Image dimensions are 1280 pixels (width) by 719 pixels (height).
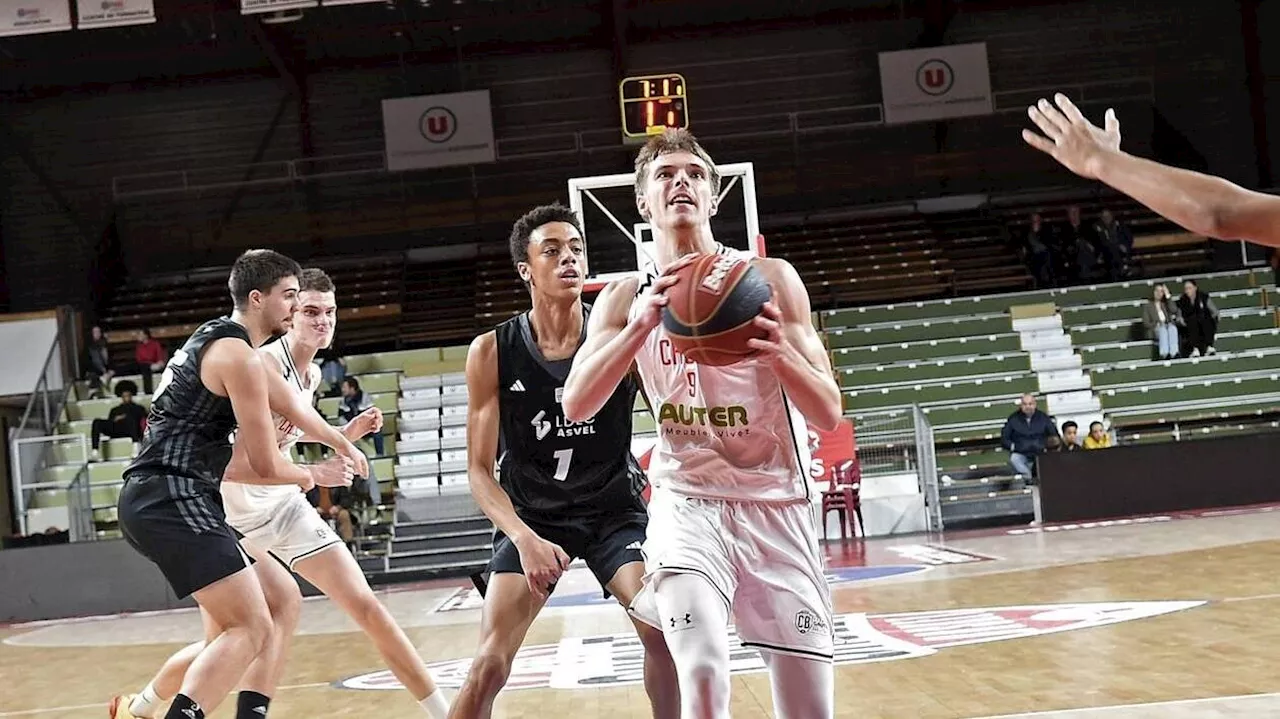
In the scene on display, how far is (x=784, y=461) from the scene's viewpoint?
3.49 m

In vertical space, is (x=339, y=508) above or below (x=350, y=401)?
below

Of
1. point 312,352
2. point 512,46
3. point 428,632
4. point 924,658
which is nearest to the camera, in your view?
point 312,352

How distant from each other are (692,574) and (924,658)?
351 centimetres

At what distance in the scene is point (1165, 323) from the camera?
18359 mm

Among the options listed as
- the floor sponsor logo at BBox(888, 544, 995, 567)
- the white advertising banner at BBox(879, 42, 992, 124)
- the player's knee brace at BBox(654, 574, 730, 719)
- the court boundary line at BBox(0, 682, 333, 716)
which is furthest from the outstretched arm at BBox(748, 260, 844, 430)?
the white advertising banner at BBox(879, 42, 992, 124)

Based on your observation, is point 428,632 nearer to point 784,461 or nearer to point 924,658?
point 924,658

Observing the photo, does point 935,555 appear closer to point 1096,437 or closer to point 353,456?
point 1096,437

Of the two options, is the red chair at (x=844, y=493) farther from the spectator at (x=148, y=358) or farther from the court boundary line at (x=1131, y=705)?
the court boundary line at (x=1131, y=705)

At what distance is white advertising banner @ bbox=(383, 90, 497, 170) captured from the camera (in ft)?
73.4

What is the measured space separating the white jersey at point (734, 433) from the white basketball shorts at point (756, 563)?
0.04m

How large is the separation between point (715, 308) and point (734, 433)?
451 mm

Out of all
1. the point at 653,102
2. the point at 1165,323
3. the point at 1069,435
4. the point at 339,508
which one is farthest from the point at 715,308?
the point at 1165,323

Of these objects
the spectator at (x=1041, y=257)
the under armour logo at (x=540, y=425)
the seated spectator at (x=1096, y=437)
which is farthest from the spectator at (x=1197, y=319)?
the under armour logo at (x=540, y=425)

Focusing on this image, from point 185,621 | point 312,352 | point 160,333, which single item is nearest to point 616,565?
point 312,352
